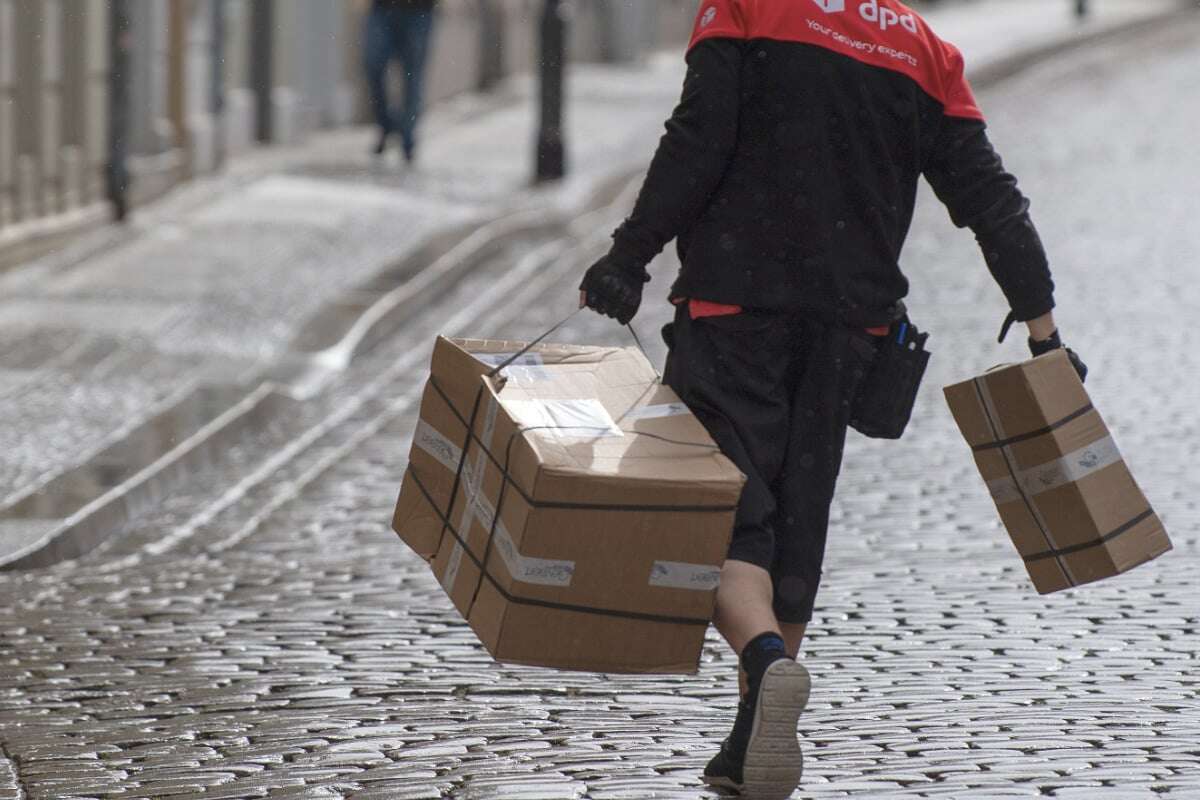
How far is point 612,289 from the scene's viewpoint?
185 inches

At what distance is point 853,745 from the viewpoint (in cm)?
514

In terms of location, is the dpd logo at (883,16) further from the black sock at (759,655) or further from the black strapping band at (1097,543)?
the black sock at (759,655)

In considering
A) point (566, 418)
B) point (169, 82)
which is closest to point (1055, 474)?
point (566, 418)

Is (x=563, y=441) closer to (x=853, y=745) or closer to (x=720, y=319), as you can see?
(x=720, y=319)

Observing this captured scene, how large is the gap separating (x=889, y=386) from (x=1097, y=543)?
1.63 ft

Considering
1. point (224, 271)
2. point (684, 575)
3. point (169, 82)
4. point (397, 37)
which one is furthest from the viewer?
point (397, 37)

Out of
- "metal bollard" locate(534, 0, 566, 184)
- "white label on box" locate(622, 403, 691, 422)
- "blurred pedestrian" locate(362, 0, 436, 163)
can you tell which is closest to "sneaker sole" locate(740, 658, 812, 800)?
"white label on box" locate(622, 403, 691, 422)

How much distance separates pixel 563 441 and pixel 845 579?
2.45m

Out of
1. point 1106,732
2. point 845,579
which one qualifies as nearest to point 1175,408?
point 845,579

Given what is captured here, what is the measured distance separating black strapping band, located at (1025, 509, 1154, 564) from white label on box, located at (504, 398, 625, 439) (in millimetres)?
936

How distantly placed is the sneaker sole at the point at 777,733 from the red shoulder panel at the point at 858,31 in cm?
111

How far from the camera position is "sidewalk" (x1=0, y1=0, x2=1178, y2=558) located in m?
8.91

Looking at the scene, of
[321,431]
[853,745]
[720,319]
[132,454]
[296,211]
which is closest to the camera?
[720,319]

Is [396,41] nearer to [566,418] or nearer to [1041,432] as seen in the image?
[1041,432]
